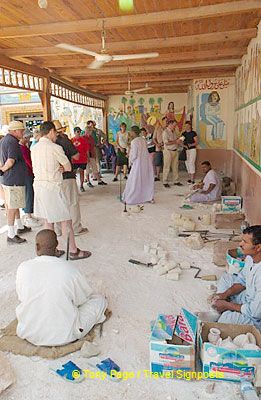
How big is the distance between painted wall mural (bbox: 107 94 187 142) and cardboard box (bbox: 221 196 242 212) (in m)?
→ 8.87

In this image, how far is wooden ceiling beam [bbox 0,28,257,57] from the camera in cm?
551

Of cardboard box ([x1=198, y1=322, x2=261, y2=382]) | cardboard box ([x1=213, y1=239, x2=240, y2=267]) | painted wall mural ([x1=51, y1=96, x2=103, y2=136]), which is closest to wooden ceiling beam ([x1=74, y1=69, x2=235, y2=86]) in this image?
painted wall mural ([x1=51, y1=96, x2=103, y2=136])

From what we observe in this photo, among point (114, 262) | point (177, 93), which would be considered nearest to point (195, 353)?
point (114, 262)

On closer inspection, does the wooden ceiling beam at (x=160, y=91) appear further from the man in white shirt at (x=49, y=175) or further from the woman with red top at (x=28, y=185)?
the man in white shirt at (x=49, y=175)

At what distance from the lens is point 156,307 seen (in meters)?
3.12

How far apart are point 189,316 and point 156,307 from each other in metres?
0.69

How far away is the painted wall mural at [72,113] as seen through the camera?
15.7 metres

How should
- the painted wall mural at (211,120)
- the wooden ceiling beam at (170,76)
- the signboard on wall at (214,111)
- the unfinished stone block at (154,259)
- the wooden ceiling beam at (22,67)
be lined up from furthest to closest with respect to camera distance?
the painted wall mural at (211,120) → the signboard on wall at (214,111) → the wooden ceiling beam at (170,76) → the wooden ceiling beam at (22,67) → the unfinished stone block at (154,259)

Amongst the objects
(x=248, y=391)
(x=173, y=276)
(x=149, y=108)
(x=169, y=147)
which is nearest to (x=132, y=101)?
(x=149, y=108)

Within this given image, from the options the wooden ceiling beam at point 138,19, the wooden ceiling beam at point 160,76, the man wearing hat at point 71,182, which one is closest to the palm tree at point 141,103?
the wooden ceiling beam at point 160,76

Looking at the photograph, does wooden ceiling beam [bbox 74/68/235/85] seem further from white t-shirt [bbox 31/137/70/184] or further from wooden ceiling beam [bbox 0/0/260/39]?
white t-shirt [bbox 31/137/70/184]

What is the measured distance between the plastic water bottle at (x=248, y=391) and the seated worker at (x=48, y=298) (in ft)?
3.76

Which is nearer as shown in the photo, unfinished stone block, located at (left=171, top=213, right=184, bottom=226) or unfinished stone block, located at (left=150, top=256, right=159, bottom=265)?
unfinished stone block, located at (left=150, top=256, right=159, bottom=265)

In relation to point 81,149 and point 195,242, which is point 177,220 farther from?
point 81,149
